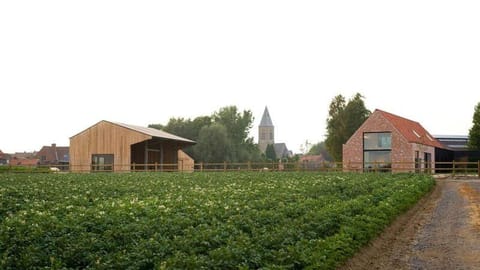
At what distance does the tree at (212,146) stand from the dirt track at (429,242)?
59785 mm

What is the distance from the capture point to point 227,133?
8481 cm

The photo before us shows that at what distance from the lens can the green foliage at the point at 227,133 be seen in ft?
256

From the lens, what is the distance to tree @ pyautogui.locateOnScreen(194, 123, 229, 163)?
3061 inches

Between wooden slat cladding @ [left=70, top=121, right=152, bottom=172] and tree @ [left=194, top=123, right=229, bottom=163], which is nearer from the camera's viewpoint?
wooden slat cladding @ [left=70, top=121, right=152, bottom=172]

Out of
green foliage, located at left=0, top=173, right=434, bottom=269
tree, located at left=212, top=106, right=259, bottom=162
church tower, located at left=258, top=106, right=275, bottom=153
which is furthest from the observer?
church tower, located at left=258, top=106, right=275, bottom=153

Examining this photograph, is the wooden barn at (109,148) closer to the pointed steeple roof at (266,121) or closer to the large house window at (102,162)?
the large house window at (102,162)

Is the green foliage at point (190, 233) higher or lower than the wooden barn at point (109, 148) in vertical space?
lower

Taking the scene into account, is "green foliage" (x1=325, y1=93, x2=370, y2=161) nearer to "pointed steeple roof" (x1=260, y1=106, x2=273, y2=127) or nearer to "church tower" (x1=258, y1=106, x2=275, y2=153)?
"church tower" (x1=258, y1=106, x2=275, y2=153)

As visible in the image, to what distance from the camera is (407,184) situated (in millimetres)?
23781

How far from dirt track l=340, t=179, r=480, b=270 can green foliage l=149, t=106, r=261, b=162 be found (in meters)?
60.0

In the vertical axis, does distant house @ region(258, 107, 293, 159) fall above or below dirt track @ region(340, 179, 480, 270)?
above

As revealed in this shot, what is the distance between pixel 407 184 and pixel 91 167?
3101 centimetres

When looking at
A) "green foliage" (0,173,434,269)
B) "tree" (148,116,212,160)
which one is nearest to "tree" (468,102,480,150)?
"tree" (148,116,212,160)

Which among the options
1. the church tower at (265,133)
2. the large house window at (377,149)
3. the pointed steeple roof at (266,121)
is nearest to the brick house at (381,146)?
the large house window at (377,149)
